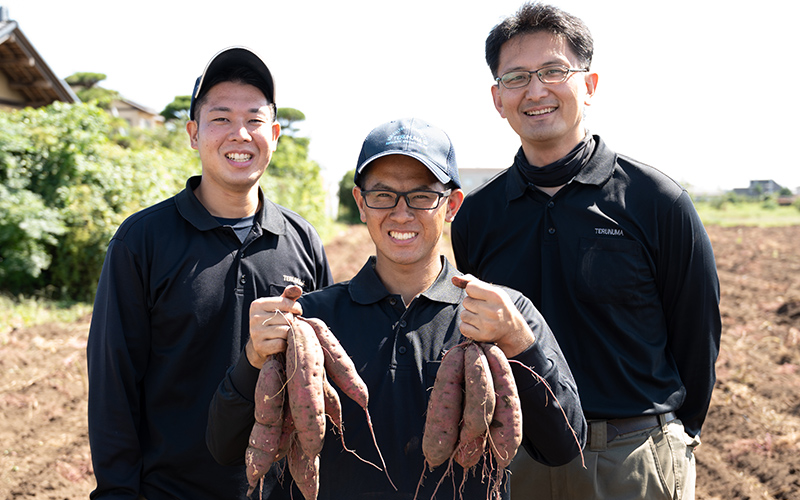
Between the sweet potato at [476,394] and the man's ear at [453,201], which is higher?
the man's ear at [453,201]

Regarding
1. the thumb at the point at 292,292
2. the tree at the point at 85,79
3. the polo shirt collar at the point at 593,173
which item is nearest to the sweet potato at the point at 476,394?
the thumb at the point at 292,292

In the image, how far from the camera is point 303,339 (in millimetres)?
2061

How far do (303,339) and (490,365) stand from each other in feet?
2.09

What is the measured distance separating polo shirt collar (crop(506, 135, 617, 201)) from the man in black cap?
1.13 metres

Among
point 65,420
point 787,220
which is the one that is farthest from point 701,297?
point 787,220

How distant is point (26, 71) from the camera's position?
14484 mm

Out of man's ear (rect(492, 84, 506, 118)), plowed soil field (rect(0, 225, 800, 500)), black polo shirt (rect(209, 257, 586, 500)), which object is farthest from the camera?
plowed soil field (rect(0, 225, 800, 500))

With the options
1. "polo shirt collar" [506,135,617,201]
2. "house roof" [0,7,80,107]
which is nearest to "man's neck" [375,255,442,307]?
"polo shirt collar" [506,135,617,201]

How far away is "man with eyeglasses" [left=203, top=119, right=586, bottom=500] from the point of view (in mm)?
2066

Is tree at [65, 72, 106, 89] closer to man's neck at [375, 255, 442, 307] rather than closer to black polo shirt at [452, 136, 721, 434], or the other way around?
black polo shirt at [452, 136, 721, 434]

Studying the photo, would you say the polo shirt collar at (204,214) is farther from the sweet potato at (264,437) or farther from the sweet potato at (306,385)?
the sweet potato at (264,437)

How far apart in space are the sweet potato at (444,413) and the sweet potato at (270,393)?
0.50 metres

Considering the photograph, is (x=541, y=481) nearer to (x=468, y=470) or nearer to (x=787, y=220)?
(x=468, y=470)

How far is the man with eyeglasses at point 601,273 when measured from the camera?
282cm
